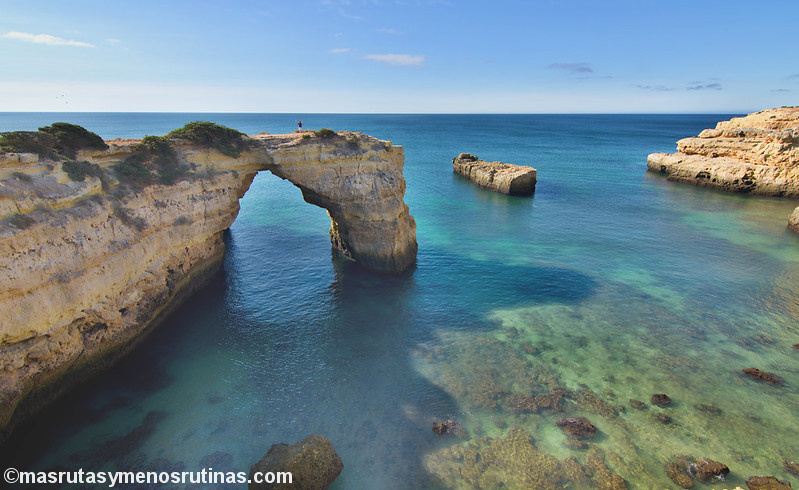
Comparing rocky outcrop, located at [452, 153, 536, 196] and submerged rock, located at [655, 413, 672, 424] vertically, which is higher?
rocky outcrop, located at [452, 153, 536, 196]

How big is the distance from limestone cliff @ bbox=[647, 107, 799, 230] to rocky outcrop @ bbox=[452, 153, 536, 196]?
2892 cm

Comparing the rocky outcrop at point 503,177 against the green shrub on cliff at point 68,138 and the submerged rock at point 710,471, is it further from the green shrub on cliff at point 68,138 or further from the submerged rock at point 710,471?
the green shrub on cliff at point 68,138

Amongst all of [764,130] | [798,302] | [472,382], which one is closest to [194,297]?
[472,382]

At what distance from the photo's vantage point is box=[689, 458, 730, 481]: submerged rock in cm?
1346

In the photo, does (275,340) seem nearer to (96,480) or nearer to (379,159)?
(96,480)

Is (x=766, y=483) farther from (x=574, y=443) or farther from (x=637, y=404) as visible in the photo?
(x=574, y=443)

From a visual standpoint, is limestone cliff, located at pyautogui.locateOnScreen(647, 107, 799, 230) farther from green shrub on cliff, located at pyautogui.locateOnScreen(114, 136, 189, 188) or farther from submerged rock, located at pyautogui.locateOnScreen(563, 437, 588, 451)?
green shrub on cliff, located at pyautogui.locateOnScreen(114, 136, 189, 188)

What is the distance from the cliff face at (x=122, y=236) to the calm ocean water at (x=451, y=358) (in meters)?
1.67

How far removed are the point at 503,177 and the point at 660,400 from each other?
43406mm

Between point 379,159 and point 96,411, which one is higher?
point 379,159

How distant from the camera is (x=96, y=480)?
1345 centimetres

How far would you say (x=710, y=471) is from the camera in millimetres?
13492

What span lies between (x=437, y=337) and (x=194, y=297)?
1689cm

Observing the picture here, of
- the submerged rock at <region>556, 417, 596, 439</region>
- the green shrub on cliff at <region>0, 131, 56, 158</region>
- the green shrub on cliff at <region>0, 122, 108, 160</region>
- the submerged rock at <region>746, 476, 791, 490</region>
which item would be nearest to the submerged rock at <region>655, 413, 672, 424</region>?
the submerged rock at <region>746, 476, 791, 490</region>
